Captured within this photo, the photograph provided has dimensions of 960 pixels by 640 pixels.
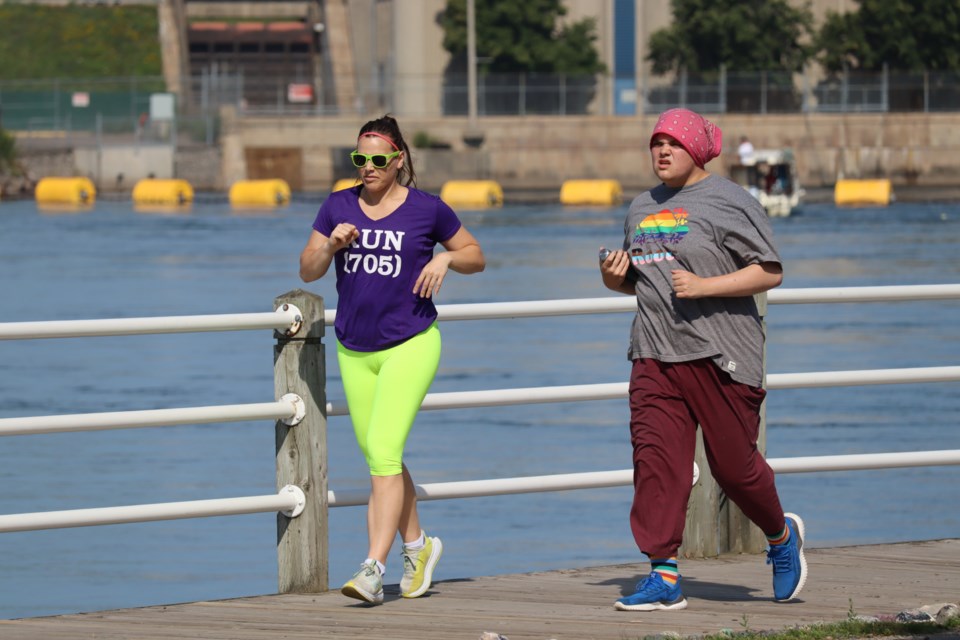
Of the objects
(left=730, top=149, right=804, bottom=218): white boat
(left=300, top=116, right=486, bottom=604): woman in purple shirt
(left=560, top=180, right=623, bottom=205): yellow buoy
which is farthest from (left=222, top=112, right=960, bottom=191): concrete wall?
(left=300, top=116, right=486, bottom=604): woman in purple shirt

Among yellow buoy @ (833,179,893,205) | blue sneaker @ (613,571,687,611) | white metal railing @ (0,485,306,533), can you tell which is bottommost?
yellow buoy @ (833,179,893,205)

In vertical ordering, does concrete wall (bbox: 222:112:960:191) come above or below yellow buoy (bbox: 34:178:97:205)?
above

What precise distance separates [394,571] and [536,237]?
89.0 feet

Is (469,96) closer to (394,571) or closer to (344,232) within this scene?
(394,571)

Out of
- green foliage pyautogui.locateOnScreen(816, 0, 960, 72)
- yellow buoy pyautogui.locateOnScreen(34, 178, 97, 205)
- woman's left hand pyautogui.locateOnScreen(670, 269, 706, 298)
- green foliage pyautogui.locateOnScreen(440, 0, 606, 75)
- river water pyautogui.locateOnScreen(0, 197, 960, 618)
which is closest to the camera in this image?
woman's left hand pyautogui.locateOnScreen(670, 269, 706, 298)

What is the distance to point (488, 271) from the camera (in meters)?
29.1

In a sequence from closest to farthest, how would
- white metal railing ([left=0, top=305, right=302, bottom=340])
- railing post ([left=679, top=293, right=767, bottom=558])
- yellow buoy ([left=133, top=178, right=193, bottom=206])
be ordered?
white metal railing ([left=0, top=305, right=302, bottom=340]), railing post ([left=679, top=293, right=767, bottom=558]), yellow buoy ([left=133, top=178, right=193, bottom=206])

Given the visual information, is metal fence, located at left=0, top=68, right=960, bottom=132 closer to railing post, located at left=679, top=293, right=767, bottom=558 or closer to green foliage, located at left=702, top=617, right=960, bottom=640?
railing post, located at left=679, top=293, right=767, bottom=558

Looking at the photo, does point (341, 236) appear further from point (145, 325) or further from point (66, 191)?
point (66, 191)

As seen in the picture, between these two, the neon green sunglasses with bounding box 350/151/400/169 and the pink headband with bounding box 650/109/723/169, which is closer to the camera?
the pink headband with bounding box 650/109/723/169

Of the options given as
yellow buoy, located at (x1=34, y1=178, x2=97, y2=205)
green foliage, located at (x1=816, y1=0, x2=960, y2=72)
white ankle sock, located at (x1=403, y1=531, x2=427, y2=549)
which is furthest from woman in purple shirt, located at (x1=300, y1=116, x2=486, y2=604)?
green foliage, located at (x1=816, y1=0, x2=960, y2=72)

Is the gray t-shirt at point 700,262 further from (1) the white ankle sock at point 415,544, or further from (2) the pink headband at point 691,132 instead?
(1) the white ankle sock at point 415,544

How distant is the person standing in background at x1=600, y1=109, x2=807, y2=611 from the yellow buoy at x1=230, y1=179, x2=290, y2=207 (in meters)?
46.8

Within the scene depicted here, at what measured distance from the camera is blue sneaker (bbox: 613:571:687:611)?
19.5 ft
